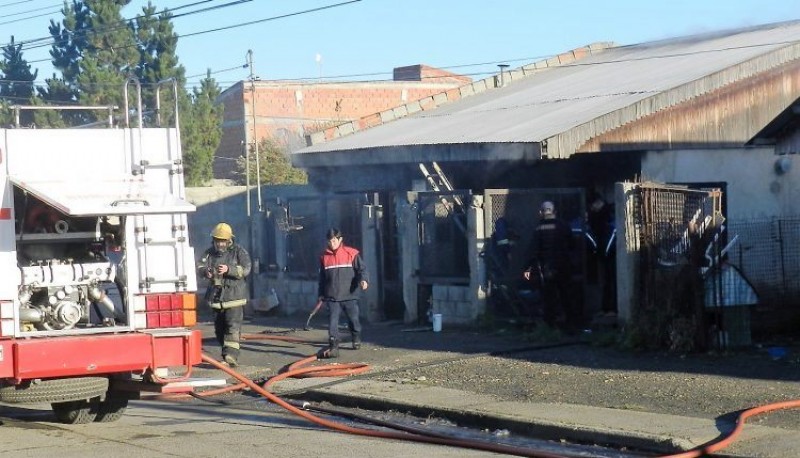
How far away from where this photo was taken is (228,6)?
22875 mm

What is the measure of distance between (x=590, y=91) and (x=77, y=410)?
12.4 meters

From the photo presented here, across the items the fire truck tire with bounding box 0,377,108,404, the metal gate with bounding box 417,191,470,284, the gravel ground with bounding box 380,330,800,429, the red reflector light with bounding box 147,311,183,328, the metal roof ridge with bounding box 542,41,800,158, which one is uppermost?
the metal roof ridge with bounding box 542,41,800,158

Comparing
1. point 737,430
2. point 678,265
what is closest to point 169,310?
point 737,430

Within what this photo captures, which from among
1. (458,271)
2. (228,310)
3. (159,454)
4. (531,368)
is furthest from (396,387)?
(458,271)

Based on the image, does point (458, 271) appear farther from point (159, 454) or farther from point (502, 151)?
point (159, 454)

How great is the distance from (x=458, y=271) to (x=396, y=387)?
16.4 feet

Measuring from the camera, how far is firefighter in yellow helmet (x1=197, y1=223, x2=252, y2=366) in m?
14.4

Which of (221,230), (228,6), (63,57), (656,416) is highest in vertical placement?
(63,57)

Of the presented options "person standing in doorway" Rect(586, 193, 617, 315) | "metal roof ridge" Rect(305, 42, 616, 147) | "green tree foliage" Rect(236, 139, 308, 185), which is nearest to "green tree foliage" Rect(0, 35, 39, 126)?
"green tree foliage" Rect(236, 139, 308, 185)

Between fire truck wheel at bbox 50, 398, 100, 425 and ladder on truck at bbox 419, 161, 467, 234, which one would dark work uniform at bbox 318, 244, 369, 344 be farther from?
fire truck wheel at bbox 50, 398, 100, 425

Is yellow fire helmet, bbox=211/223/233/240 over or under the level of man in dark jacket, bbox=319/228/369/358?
over

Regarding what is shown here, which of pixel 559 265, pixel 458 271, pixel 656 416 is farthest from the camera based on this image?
pixel 458 271

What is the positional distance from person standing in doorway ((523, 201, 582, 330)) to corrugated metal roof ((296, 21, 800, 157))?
122 cm

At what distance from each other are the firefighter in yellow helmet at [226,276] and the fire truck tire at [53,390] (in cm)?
441
